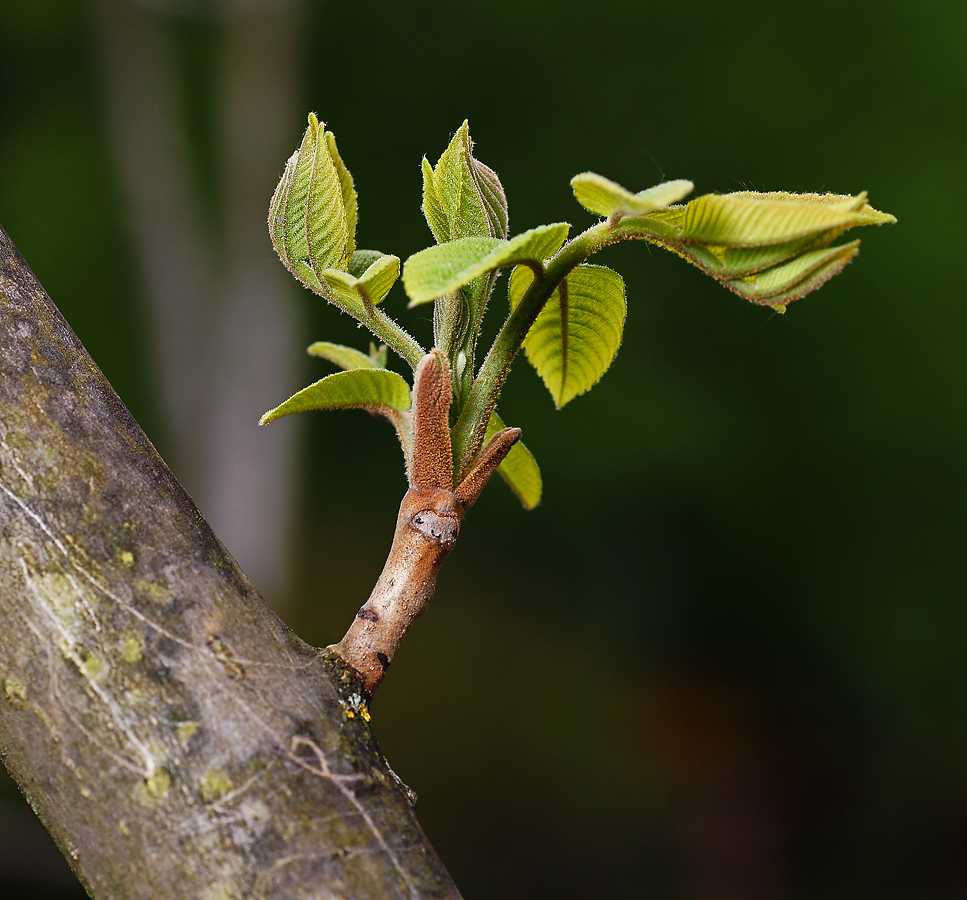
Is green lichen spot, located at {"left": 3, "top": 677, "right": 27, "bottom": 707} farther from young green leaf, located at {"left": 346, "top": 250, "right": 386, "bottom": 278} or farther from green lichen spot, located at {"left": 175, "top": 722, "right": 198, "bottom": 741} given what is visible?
young green leaf, located at {"left": 346, "top": 250, "right": 386, "bottom": 278}

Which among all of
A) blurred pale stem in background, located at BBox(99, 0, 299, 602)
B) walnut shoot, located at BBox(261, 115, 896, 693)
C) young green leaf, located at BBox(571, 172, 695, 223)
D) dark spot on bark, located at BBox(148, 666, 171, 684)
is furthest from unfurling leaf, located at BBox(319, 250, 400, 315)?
blurred pale stem in background, located at BBox(99, 0, 299, 602)

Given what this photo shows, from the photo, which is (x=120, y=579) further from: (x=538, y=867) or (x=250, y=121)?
(x=250, y=121)

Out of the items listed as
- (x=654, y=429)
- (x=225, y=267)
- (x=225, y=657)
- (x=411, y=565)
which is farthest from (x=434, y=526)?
(x=654, y=429)

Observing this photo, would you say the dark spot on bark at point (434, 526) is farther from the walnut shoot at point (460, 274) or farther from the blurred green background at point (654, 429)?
the blurred green background at point (654, 429)

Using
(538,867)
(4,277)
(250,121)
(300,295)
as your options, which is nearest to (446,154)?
(4,277)

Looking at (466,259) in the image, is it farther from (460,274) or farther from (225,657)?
(225,657)

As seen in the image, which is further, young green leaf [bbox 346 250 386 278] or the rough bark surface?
young green leaf [bbox 346 250 386 278]
